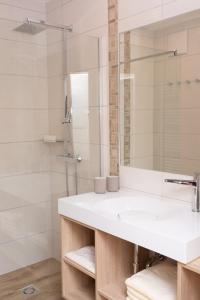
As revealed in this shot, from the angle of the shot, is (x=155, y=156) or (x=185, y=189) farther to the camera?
(x=155, y=156)

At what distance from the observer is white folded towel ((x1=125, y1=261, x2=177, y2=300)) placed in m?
1.39

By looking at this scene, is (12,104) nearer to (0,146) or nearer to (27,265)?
(0,146)

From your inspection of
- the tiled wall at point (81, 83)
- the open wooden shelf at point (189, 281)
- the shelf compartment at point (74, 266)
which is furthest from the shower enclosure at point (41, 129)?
the open wooden shelf at point (189, 281)

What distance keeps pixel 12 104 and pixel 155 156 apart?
1249 millimetres

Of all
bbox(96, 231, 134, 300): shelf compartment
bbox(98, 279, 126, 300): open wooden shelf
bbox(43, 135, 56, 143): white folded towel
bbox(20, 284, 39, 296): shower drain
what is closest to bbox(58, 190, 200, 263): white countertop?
bbox(96, 231, 134, 300): shelf compartment

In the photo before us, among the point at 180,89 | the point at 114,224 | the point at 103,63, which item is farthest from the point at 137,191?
the point at 103,63

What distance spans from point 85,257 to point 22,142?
1126 mm

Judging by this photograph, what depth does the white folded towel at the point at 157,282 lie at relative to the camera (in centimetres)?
139

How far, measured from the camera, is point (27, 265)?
2.68 meters

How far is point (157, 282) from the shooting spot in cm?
A: 147

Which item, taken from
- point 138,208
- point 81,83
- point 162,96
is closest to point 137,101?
point 162,96

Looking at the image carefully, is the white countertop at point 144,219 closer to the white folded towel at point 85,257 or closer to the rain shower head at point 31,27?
the white folded towel at point 85,257

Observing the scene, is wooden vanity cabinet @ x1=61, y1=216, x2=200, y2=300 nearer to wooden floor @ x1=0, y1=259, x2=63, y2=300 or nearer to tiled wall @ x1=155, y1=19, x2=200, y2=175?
wooden floor @ x1=0, y1=259, x2=63, y2=300

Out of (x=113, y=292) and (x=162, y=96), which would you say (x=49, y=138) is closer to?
(x=162, y=96)
